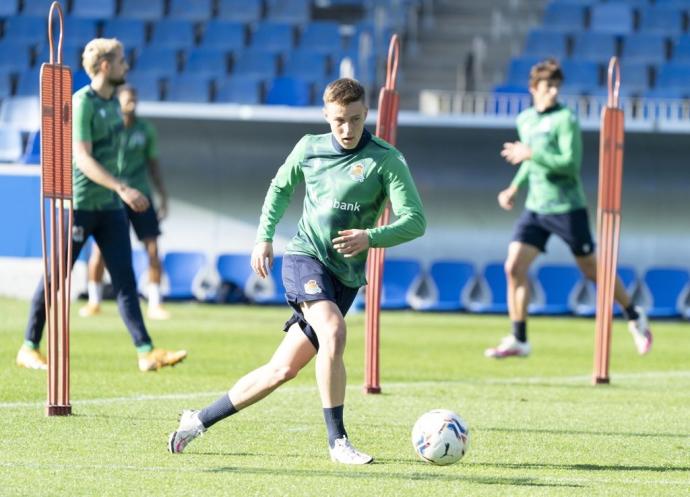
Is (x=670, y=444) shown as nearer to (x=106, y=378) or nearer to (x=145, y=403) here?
(x=145, y=403)

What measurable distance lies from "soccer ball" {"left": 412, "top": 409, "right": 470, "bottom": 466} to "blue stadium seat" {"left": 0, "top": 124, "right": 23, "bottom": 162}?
1505 cm

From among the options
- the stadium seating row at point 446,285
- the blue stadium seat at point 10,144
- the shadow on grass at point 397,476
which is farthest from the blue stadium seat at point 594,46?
the shadow on grass at point 397,476

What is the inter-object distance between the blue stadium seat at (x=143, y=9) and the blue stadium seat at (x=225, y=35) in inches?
60.1

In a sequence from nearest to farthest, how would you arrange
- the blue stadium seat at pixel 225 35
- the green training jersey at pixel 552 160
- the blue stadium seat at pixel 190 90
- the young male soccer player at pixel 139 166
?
the green training jersey at pixel 552 160
the young male soccer player at pixel 139 166
the blue stadium seat at pixel 190 90
the blue stadium seat at pixel 225 35

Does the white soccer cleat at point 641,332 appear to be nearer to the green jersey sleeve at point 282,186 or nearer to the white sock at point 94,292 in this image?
the green jersey sleeve at point 282,186

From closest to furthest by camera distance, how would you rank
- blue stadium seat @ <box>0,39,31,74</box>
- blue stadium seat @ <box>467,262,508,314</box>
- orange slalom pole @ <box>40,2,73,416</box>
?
orange slalom pole @ <box>40,2,73,416</box>, blue stadium seat @ <box>467,262,508,314</box>, blue stadium seat @ <box>0,39,31,74</box>

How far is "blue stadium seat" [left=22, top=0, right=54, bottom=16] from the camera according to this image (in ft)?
86.1

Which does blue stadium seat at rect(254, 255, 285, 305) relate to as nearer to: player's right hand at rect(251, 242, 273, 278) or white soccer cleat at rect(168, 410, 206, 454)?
white soccer cleat at rect(168, 410, 206, 454)

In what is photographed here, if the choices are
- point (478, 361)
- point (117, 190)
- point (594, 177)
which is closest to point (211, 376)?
point (117, 190)

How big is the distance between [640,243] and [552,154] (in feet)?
34.2

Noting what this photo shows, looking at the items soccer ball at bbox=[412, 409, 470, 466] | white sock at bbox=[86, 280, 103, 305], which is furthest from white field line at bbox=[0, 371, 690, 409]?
white sock at bbox=[86, 280, 103, 305]

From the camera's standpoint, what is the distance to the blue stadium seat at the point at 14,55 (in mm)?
24766

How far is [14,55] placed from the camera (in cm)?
2498

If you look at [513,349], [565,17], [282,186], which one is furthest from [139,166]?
[565,17]
